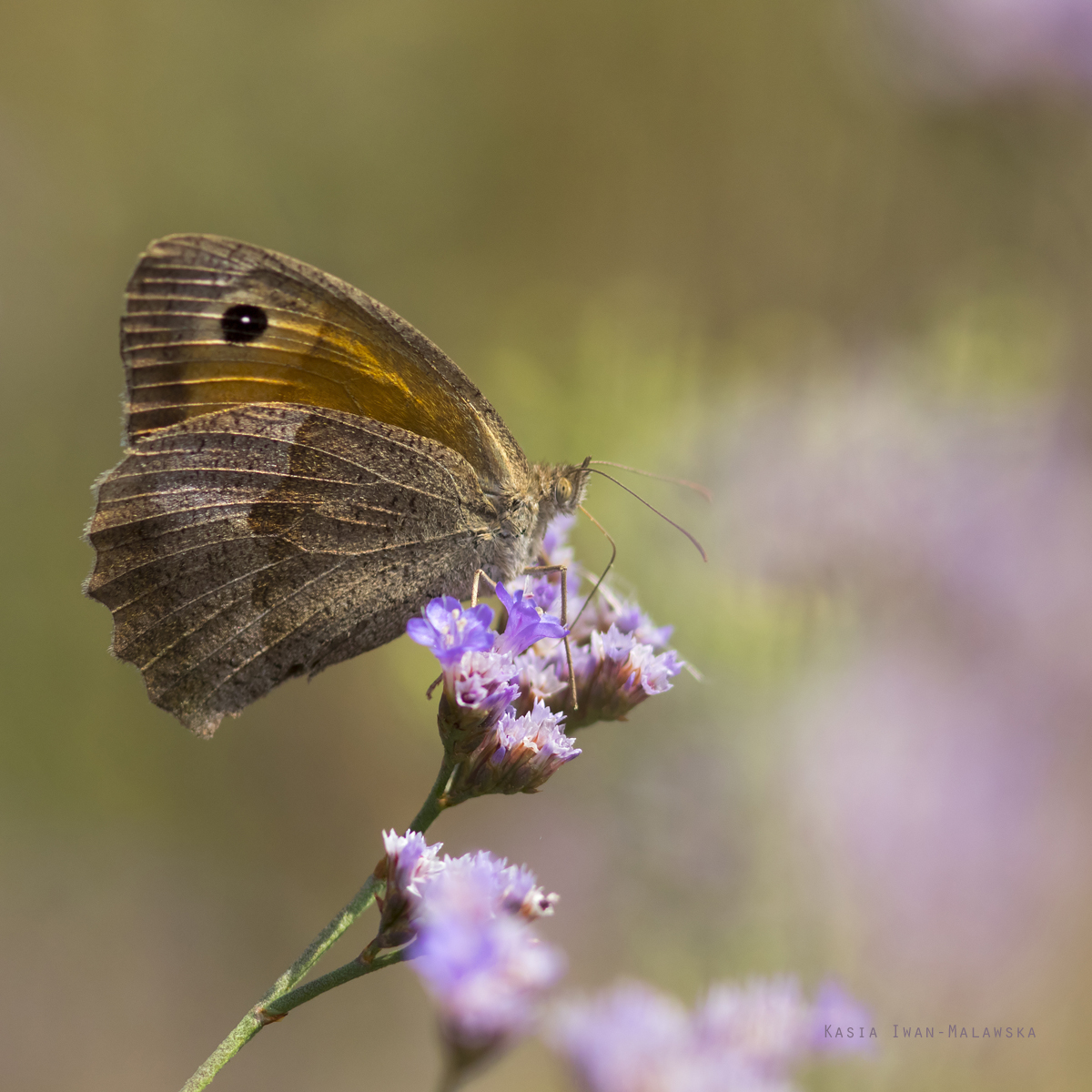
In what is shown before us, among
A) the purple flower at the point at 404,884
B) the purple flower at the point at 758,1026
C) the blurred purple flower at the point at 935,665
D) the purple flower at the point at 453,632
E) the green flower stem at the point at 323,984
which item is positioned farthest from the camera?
the blurred purple flower at the point at 935,665

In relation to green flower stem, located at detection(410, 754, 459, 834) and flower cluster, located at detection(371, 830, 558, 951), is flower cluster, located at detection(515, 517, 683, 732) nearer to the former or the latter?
green flower stem, located at detection(410, 754, 459, 834)

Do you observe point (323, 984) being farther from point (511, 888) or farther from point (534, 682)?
point (534, 682)

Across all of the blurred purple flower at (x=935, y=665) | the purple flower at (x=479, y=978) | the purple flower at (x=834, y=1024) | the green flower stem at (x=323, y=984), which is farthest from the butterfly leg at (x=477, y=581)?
the blurred purple flower at (x=935, y=665)

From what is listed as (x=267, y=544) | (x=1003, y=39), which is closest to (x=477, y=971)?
(x=267, y=544)

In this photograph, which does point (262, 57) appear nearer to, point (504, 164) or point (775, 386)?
point (504, 164)

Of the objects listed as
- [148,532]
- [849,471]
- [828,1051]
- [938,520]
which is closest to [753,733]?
[849,471]

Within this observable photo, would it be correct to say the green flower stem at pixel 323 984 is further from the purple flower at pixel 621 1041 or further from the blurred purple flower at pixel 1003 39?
the blurred purple flower at pixel 1003 39

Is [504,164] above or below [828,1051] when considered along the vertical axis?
above
